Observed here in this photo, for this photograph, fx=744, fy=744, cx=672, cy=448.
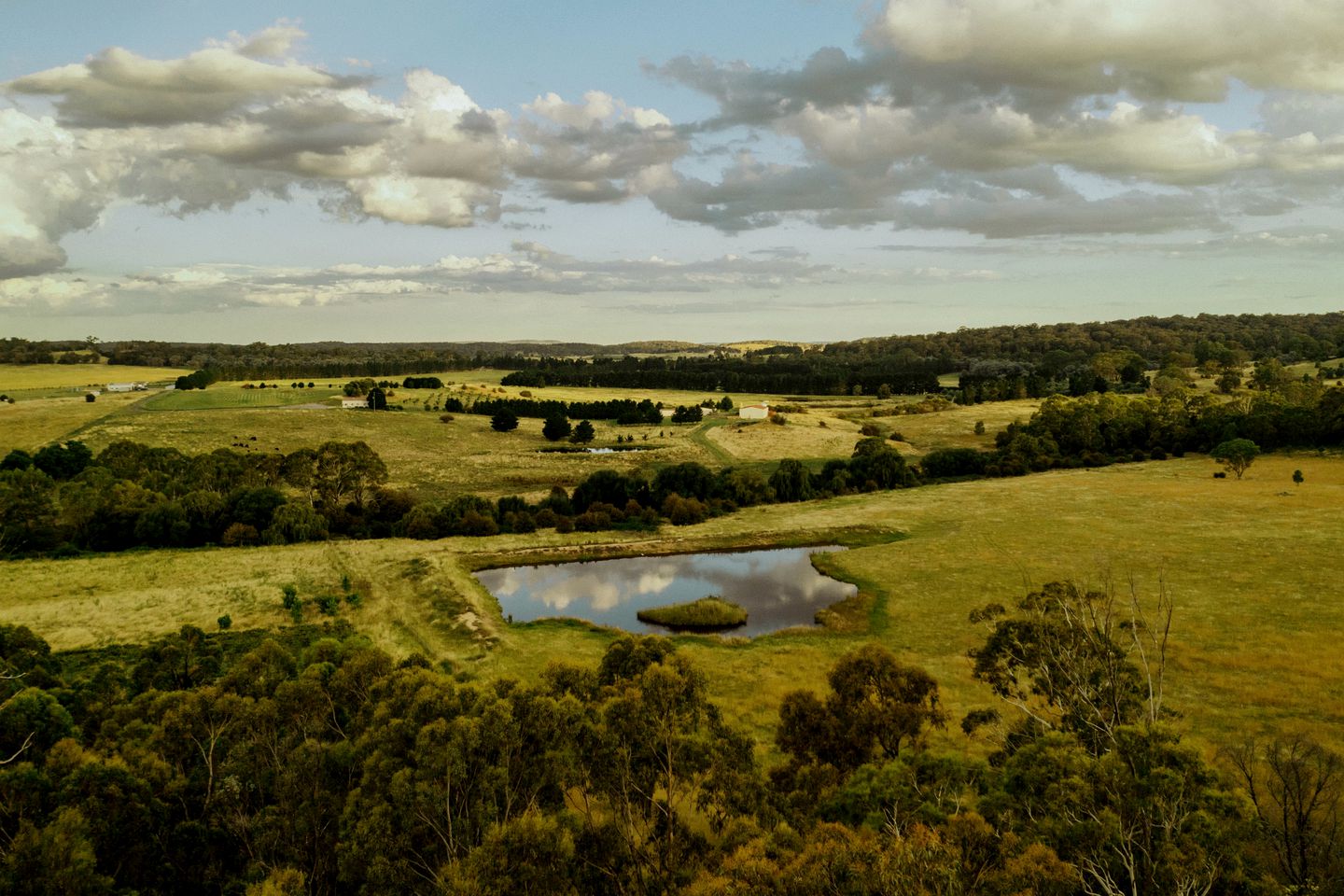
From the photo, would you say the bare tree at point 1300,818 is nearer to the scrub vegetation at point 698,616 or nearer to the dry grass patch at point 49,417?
the scrub vegetation at point 698,616

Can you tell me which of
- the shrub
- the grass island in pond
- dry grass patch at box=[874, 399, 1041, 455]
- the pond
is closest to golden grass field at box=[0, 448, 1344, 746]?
the shrub

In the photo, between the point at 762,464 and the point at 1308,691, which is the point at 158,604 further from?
the point at 762,464

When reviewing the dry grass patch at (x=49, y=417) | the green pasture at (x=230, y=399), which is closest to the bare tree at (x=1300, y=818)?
the dry grass patch at (x=49, y=417)

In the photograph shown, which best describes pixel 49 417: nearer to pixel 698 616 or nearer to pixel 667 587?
pixel 667 587

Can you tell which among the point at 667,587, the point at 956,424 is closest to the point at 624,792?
the point at 667,587

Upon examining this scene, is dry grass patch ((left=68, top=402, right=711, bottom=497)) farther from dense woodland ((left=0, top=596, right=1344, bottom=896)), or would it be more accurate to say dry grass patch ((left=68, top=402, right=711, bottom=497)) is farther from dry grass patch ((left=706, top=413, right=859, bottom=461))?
dense woodland ((left=0, top=596, right=1344, bottom=896))

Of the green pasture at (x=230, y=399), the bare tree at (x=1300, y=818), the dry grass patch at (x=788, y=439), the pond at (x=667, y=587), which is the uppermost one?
the green pasture at (x=230, y=399)

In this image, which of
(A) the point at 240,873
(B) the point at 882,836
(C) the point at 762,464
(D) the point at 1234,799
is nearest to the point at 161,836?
(A) the point at 240,873
